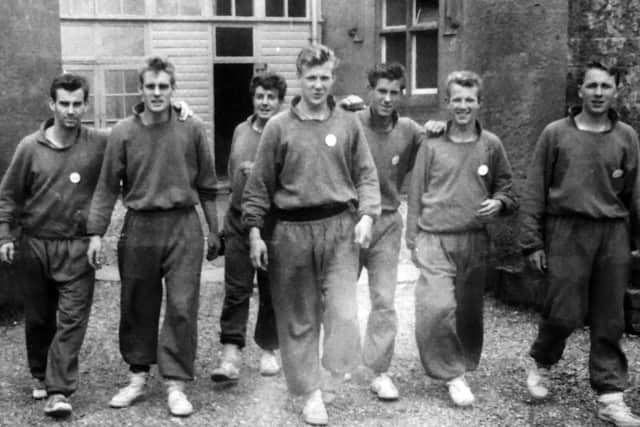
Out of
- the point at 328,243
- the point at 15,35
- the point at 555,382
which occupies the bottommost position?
the point at 555,382

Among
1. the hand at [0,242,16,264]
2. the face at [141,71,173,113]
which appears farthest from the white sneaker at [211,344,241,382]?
the face at [141,71,173,113]

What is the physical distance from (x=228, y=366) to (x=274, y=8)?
12413 millimetres

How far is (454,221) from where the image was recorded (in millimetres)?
5148

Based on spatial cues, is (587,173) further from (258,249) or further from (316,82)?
(258,249)

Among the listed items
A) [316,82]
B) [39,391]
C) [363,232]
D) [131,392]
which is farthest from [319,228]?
[39,391]

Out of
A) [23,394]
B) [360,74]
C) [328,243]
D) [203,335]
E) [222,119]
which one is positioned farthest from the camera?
[222,119]

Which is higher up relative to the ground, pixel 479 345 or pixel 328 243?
pixel 328 243

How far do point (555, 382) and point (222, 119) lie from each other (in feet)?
43.3

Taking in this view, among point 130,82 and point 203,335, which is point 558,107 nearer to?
point 203,335

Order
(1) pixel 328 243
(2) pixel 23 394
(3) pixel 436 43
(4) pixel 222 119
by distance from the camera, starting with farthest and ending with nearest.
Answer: (4) pixel 222 119
(3) pixel 436 43
(2) pixel 23 394
(1) pixel 328 243

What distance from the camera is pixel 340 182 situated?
483cm

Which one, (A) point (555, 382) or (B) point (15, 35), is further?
(B) point (15, 35)

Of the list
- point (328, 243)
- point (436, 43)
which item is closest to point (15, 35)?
point (328, 243)

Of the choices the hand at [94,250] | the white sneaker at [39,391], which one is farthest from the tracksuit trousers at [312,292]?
the white sneaker at [39,391]
